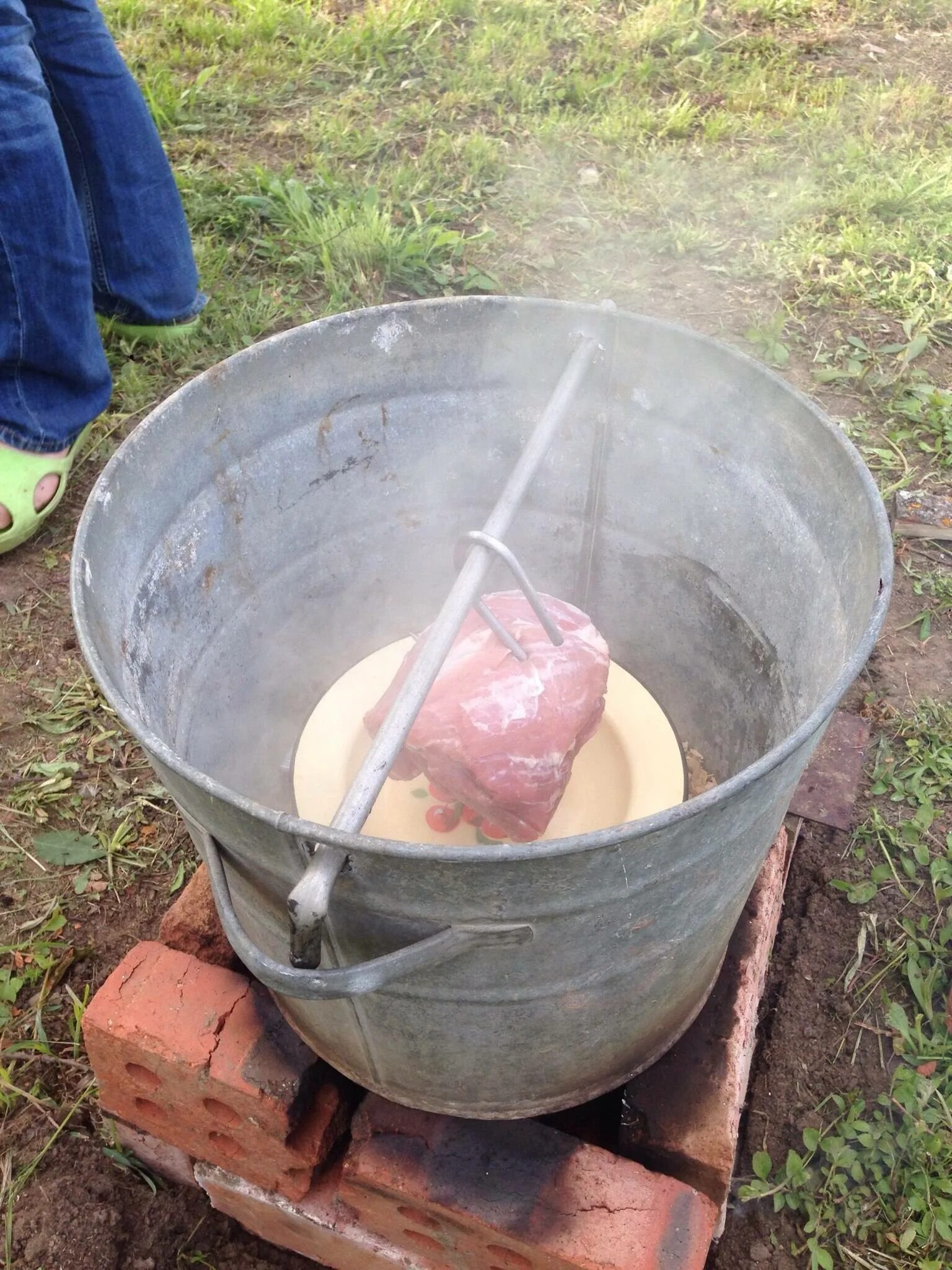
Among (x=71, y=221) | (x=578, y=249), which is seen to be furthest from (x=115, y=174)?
(x=578, y=249)

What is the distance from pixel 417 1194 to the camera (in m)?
1.38

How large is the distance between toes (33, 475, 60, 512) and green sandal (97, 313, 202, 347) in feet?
2.07

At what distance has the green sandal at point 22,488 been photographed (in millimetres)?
2516

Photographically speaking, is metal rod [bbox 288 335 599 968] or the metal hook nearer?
metal rod [bbox 288 335 599 968]

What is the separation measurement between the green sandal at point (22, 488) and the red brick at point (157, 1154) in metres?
1.52

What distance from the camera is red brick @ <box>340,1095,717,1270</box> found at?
1.32 meters

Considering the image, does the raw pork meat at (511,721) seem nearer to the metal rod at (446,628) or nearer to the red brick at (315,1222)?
the metal rod at (446,628)

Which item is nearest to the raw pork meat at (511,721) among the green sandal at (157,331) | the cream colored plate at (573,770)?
the cream colored plate at (573,770)

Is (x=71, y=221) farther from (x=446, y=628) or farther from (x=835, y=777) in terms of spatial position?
(x=835, y=777)

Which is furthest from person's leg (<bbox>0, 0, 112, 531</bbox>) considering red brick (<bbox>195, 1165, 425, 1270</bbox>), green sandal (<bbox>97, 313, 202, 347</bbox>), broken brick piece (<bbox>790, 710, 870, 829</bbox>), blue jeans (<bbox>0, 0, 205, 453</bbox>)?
broken brick piece (<bbox>790, 710, 870, 829</bbox>)

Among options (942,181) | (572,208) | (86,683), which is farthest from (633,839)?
(942,181)

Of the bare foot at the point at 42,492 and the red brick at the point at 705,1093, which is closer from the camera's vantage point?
the red brick at the point at 705,1093

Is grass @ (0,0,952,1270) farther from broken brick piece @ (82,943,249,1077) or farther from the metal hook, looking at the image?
the metal hook

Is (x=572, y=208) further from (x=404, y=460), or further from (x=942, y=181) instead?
(x=404, y=460)
